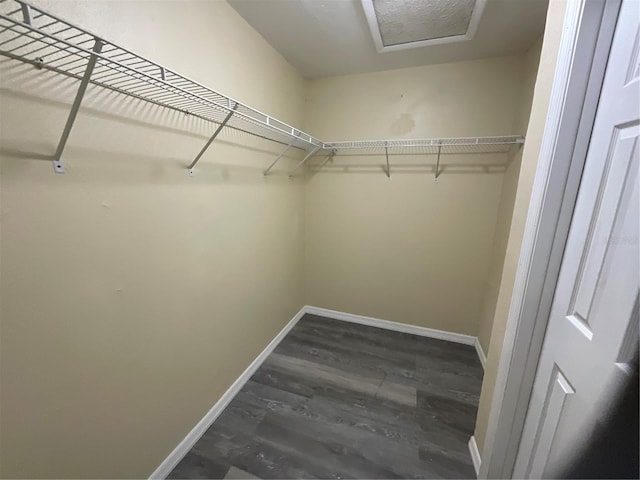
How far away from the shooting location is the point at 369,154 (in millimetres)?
2309

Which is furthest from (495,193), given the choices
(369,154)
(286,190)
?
(286,190)

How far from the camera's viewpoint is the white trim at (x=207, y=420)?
4.15 ft

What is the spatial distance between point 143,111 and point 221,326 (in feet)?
4.08

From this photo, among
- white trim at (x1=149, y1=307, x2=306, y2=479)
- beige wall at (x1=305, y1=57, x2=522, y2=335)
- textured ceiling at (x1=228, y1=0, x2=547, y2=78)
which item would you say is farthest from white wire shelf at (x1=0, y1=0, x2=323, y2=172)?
white trim at (x1=149, y1=307, x2=306, y2=479)

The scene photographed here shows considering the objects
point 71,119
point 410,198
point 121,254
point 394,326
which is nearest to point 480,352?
point 394,326

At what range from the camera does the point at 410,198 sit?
Result: 7.43ft

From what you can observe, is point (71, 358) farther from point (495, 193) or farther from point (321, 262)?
point (495, 193)

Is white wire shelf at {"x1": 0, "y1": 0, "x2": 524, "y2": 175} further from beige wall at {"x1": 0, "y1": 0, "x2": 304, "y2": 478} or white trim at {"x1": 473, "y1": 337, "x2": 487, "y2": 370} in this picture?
white trim at {"x1": 473, "y1": 337, "x2": 487, "y2": 370}

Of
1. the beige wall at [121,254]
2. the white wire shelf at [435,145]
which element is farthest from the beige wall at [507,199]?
the beige wall at [121,254]

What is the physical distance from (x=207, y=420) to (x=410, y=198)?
2.27 m

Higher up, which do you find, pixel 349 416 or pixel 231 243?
pixel 231 243

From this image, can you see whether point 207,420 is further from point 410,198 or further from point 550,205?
point 410,198

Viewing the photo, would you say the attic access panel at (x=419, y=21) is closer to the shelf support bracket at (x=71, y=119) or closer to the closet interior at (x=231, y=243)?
the closet interior at (x=231, y=243)

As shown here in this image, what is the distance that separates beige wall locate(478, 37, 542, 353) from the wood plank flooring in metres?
0.50
